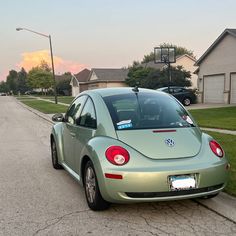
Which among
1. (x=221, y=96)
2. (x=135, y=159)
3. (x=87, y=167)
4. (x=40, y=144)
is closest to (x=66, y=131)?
(x=87, y=167)

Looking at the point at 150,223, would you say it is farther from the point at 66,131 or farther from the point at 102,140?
the point at 66,131

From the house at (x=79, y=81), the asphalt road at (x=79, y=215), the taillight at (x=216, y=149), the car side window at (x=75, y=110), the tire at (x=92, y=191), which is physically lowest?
the house at (x=79, y=81)

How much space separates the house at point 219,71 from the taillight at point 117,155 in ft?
82.9

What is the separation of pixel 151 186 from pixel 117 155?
0.52 m

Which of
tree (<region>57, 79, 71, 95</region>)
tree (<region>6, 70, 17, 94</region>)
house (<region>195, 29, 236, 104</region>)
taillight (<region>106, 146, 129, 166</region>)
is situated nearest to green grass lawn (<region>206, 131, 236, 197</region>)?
taillight (<region>106, 146, 129, 166</region>)

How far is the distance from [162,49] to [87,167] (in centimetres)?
2704

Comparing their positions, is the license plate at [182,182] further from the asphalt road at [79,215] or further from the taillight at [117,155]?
the taillight at [117,155]

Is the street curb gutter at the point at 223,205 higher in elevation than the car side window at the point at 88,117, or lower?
lower

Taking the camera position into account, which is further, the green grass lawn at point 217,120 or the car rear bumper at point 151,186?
the green grass lawn at point 217,120

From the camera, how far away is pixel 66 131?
632cm

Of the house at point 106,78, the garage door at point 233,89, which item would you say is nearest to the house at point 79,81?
the house at point 106,78

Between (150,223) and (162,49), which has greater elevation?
(162,49)

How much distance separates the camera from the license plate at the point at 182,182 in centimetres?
422

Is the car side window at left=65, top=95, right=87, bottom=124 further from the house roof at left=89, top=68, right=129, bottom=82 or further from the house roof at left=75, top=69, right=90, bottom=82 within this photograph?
the house roof at left=75, top=69, right=90, bottom=82
